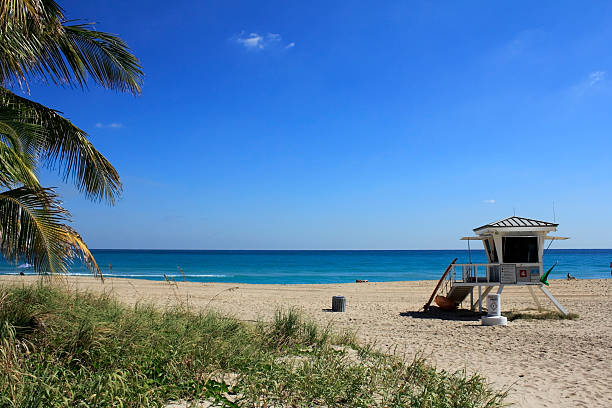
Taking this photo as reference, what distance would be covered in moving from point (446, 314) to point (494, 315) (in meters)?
2.71

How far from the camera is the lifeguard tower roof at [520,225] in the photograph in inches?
611

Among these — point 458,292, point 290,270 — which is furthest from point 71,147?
point 290,270

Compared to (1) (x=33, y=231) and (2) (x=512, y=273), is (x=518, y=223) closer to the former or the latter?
(2) (x=512, y=273)

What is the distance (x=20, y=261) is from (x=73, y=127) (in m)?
2.33

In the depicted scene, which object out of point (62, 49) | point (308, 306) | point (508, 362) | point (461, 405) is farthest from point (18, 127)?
point (308, 306)

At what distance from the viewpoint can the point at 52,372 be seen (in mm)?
4785

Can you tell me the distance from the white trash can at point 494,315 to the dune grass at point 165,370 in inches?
295

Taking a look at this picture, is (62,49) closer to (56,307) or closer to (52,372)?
(56,307)

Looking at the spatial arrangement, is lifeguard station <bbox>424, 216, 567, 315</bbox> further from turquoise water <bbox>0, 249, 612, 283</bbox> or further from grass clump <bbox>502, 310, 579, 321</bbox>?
turquoise water <bbox>0, 249, 612, 283</bbox>

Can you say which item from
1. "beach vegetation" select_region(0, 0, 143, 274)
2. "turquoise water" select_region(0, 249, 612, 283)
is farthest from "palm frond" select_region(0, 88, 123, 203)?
"turquoise water" select_region(0, 249, 612, 283)

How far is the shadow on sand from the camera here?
1543 centimetres

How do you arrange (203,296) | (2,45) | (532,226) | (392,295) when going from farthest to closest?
(392,295) → (203,296) → (532,226) → (2,45)

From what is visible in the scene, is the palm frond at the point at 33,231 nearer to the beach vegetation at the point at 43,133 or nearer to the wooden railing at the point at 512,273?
the beach vegetation at the point at 43,133

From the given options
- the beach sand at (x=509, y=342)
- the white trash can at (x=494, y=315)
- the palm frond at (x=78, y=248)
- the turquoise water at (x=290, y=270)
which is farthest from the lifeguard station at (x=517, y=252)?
the palm frond at (x=78, y=248)
